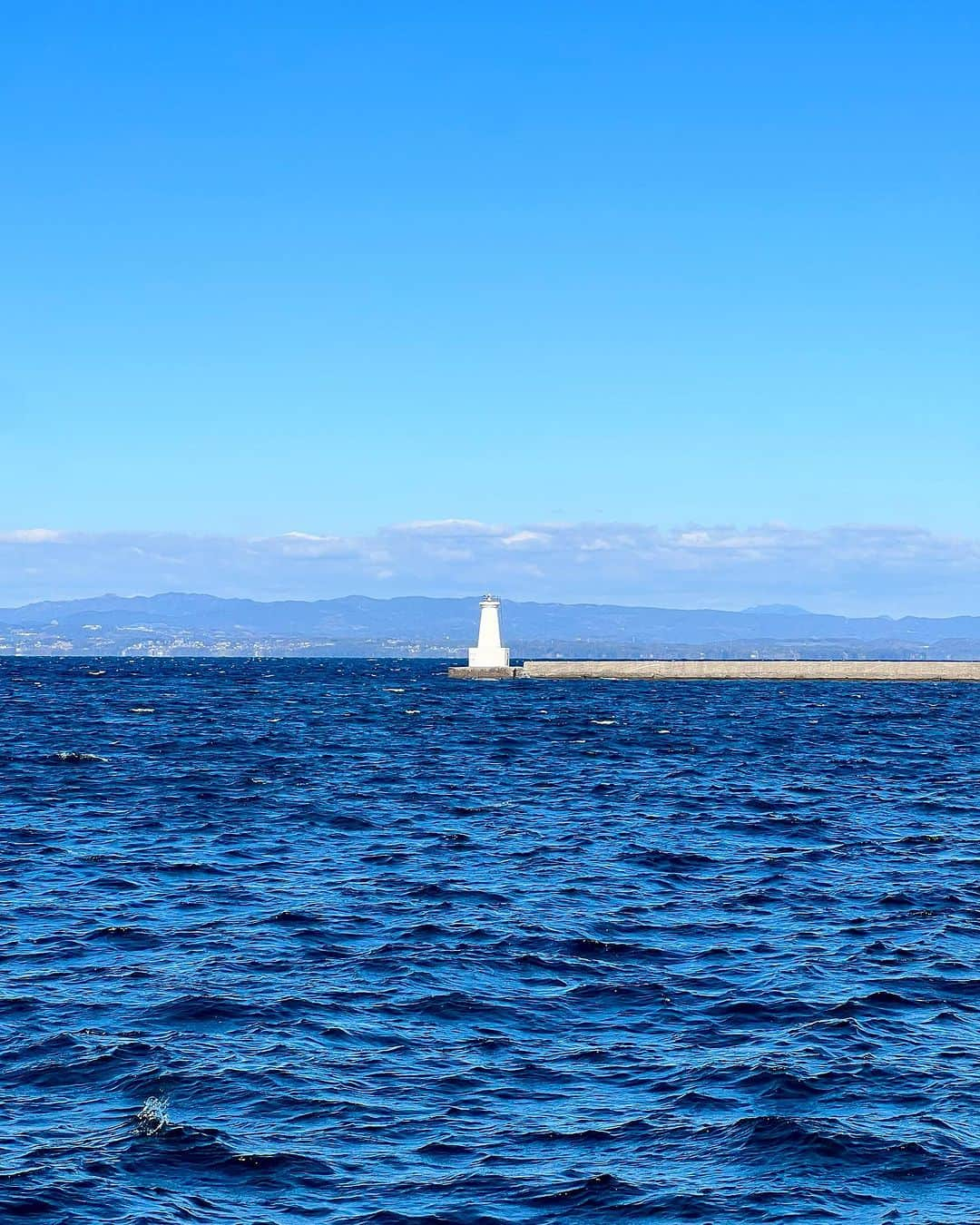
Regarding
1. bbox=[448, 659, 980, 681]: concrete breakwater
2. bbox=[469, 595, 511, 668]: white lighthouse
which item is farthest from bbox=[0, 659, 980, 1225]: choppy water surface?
bbox=[448, 659, 980, 681]: concrete breakwater

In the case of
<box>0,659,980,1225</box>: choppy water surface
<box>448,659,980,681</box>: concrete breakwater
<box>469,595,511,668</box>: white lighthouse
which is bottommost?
<box>0,659,980,1225</box>: choppy water surface

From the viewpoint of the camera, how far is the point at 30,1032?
1636 cm

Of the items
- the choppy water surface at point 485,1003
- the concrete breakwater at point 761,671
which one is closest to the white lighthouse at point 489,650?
the concrete breakwater at point 761,671

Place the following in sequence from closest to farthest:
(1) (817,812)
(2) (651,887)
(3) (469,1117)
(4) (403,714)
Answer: (3) (469,1117), (2) (651,887), (1) (817,812), (4) (403,714)

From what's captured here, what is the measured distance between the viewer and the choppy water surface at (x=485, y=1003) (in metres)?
12.5

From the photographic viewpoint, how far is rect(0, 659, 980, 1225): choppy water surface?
12.5 m

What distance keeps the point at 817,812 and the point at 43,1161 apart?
1135 inches

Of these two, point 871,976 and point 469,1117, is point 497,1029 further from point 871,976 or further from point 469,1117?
point 871,976

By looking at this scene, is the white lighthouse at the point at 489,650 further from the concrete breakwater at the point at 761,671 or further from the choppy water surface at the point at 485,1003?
the choppy water surface at the point at 485,1003

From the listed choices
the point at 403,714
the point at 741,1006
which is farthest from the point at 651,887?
the point at 403,714

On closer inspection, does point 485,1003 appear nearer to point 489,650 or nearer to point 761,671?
point 489,650

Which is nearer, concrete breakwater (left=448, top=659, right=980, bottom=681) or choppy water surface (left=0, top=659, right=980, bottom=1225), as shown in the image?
choppy water surface (left=0, top=659, right=980, bottom=1225)

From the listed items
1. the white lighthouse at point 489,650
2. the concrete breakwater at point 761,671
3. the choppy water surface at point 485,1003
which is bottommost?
the choppy water surface at point 485,1003

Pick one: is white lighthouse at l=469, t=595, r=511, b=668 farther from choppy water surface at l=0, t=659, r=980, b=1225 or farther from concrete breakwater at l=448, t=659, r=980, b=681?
choppy water surface at l=0, t=659, r=980, b=1225
